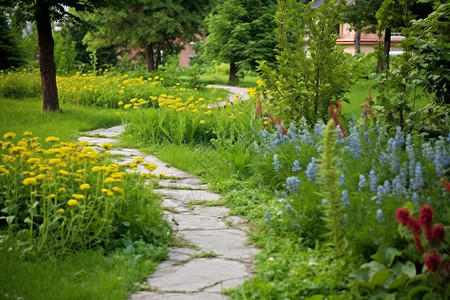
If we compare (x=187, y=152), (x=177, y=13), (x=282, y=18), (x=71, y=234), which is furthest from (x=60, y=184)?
(x=177, y=13)

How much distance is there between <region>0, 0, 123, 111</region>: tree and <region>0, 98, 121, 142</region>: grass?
491 mm

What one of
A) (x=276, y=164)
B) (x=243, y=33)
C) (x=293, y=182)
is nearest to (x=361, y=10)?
(x=243, y=33)

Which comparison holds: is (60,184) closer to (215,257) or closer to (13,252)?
(13,252)

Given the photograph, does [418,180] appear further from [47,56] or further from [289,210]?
[47,56]

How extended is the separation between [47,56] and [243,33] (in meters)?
11.4

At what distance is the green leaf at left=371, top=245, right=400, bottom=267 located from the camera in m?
3.47

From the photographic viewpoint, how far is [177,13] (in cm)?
2348

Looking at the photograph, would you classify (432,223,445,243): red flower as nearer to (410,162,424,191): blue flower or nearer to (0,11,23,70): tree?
(410,162,424,191): blue flower

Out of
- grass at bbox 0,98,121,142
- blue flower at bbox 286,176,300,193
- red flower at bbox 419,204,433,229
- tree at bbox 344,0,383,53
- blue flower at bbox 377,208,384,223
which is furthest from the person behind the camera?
tree at bbox 344,0,383,53

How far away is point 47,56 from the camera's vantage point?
1130cm

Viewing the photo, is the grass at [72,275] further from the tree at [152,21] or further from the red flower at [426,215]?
the tree at [152,21]

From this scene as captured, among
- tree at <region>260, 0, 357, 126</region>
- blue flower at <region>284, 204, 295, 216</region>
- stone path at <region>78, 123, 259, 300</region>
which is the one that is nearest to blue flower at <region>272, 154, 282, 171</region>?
stone path at <region>78, 123, 259, 300</region>

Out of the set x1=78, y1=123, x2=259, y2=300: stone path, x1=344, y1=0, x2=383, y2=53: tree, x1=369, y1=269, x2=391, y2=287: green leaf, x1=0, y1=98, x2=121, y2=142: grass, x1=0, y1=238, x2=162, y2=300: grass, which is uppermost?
x1=344, y1=0, x2=383, y2=53: tree

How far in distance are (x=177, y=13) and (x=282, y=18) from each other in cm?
1665
